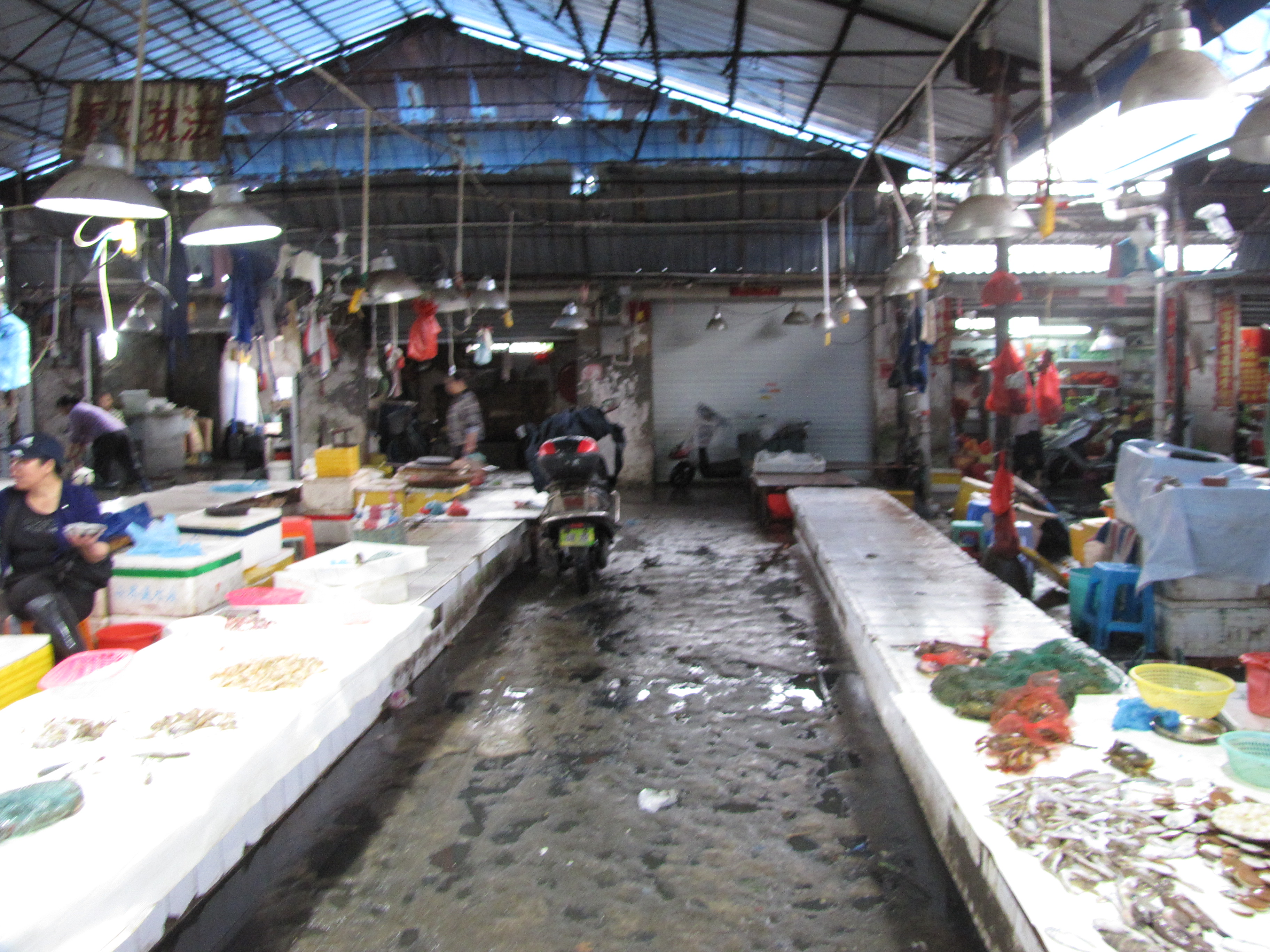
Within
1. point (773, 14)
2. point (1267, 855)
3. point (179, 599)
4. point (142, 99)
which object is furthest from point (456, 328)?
point (1267, 855)

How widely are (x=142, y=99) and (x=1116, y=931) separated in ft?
26.1

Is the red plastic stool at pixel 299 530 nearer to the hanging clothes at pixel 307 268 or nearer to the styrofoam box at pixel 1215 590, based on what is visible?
the hanging clothes at pixel 307 268

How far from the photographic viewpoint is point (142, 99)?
678 centimetres

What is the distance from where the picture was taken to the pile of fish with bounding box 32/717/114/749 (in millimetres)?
2973

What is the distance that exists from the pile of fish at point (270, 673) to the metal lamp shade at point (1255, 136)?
188 inches

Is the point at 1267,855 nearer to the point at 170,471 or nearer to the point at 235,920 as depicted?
the point at 235,920

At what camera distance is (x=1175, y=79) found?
3.53 meters

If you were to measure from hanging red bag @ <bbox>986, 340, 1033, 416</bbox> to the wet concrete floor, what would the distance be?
2392 mm

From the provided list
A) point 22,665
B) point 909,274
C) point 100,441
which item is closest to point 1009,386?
point 909,274

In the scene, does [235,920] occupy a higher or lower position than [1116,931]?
lower

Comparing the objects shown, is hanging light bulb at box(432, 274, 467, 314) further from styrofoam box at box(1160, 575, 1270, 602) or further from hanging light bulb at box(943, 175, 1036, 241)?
styrofoam box at box(1160, 575, 1270, 602)

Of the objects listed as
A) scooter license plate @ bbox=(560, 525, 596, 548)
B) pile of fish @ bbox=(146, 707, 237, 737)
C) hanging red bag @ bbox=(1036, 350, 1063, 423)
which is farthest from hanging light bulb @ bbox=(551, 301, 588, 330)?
pile of fish @ bbox=(146, 707, 237, 737)

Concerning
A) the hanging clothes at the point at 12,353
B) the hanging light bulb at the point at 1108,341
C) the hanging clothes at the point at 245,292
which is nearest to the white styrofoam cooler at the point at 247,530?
the hanging clothes at the point at 12,353

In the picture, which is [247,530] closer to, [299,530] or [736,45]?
[299,530]
